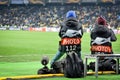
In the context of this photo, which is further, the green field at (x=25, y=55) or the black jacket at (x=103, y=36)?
the green field at (x=25, y=55)

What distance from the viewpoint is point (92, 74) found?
34.9ft

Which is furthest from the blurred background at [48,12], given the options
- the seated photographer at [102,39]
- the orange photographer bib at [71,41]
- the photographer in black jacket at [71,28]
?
the orange photographer bib at [71,41]

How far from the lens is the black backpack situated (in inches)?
382

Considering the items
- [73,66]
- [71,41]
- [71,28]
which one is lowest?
[73,66]

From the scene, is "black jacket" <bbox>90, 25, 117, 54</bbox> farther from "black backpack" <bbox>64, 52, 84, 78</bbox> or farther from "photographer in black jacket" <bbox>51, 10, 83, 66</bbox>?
"black backpack" <bbox>64, 52, 84, 78</bbox>

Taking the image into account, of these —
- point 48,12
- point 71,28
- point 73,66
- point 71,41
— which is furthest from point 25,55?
point 48,12

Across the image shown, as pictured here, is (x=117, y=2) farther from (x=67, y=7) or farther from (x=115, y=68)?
(x=115, y=68)

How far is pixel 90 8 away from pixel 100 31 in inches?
2564

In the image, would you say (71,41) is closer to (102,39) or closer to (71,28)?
(71,28)

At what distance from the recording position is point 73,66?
9.70 metres

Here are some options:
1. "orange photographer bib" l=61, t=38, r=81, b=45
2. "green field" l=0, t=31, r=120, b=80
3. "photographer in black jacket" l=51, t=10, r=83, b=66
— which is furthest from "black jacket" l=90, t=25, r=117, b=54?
"green field" l=0, t=31, r=120, b=80

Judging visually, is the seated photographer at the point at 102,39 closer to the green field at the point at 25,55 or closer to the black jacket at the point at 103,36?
the black jacket at the point at 103,36

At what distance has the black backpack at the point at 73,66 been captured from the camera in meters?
9.71

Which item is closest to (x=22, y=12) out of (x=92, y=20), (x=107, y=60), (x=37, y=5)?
(x=37, y=5)
